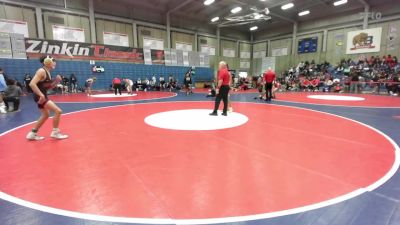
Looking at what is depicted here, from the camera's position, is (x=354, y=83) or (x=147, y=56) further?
(x=147, y=56)

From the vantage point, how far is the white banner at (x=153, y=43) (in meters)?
20.9

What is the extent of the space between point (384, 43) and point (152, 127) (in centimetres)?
2159

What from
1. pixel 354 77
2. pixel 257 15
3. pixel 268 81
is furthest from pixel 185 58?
pixel 354 77

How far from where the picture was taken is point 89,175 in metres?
2.66

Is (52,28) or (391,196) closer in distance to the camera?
(391,196)

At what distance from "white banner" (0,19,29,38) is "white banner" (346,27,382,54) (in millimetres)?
25017

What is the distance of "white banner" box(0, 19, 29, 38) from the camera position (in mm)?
14438

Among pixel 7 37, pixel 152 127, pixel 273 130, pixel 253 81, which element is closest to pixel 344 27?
pixel 253 81

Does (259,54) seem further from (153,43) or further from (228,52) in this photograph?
(153,43)

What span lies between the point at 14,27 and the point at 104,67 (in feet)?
19.6

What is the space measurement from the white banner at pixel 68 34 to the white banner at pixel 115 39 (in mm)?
1758

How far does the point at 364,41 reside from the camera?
1930 cm

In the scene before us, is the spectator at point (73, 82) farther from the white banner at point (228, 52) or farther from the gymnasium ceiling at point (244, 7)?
the white banner at point (228, 52)

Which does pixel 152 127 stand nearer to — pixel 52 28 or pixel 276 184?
pixel 276 184
